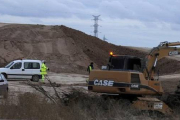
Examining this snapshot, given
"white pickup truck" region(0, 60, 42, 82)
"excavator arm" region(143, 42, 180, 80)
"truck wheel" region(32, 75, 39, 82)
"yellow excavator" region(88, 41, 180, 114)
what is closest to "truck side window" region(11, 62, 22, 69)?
"white pickup truck" region(0, 60, 42, 82)

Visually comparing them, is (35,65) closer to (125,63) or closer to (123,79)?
(125,63)

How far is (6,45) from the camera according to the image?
2227 inches

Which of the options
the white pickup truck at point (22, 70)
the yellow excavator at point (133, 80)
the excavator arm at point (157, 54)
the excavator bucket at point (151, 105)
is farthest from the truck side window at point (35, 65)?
the excavator bucket at point (151, 105)

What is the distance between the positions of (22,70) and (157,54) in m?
18.4

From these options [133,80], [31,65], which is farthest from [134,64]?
[31,65]

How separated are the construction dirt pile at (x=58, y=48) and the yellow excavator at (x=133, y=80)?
32.0 metres

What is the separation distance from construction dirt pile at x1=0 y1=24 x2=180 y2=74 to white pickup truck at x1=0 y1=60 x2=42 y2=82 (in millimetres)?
13983

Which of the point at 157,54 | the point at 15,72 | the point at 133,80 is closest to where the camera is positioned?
the point at 133,80

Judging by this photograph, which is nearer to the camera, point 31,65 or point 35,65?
point 31,65

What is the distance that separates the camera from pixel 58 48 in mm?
59188

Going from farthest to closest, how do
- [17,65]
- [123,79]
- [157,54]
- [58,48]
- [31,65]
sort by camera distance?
[58,48] < [31,65] < [17,65] < [157,54] < [123,79]

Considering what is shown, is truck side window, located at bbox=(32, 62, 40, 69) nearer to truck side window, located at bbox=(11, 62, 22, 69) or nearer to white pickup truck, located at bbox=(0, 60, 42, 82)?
white pickup truck, located at bbox=(0, 60, 42, 82)

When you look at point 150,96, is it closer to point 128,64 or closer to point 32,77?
point 128,64

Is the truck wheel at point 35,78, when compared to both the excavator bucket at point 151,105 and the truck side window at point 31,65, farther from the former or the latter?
the excavator bucket at point 151,105
